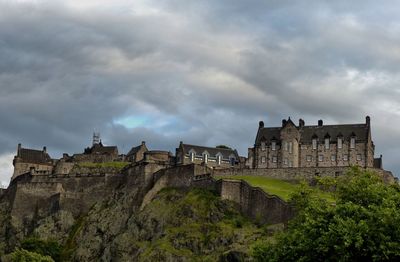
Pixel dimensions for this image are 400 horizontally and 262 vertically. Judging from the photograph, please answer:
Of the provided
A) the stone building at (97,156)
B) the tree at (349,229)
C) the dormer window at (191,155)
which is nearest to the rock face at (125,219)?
the stone building at (97,156)

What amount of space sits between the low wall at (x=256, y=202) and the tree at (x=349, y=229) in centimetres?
2669

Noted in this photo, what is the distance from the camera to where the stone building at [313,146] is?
339ft

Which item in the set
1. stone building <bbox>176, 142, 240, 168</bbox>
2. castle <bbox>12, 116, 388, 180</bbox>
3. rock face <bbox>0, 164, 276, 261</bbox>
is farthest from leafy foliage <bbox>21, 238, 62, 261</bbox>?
stone building <bbox>176, 142, 240, 168</bbox>

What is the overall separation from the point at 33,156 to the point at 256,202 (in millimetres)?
61495

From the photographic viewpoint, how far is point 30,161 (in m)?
133

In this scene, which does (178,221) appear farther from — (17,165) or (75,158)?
(17,165)

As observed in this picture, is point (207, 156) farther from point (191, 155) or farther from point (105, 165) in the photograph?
point (105, 165)

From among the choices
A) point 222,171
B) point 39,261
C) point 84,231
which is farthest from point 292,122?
point 39,261

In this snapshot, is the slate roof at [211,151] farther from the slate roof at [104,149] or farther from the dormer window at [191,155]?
the slate roof at [104,149]

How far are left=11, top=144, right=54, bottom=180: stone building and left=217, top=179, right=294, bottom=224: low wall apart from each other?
50.5 metres

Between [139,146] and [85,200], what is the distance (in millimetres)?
24169

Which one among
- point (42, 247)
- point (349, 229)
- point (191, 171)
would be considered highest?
point (191, 171)

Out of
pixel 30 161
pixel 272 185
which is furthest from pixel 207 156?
pixel 30 161

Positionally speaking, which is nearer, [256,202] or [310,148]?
[256,202]
